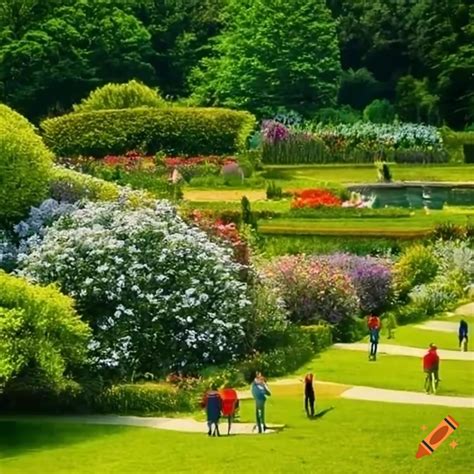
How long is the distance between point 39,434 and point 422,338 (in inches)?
347

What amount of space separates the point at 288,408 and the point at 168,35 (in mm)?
55898

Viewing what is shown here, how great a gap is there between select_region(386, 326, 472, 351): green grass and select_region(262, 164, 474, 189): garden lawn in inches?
828

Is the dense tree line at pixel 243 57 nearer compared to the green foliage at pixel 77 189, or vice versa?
the green foliage at pixel 77 189

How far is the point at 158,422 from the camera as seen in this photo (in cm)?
1842

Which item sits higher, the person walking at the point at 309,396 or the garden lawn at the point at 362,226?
the garden lawn at the point at 362,226

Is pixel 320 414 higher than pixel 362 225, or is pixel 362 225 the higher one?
pixel 362 225

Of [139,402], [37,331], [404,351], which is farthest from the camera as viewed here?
[404,351]

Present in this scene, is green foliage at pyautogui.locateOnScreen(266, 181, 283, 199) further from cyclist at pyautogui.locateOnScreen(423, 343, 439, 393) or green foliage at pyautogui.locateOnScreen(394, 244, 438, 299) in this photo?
cyclist at pyautogui.locateOnScreen(423, 343, 439, 393)

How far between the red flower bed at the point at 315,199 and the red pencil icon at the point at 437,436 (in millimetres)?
19339

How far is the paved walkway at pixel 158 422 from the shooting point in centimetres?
1734

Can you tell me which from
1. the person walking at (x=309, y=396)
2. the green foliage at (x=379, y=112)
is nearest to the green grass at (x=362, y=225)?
the person walking at (x=309, y=396)

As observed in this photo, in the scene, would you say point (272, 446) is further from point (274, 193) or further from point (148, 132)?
point (148, 132)

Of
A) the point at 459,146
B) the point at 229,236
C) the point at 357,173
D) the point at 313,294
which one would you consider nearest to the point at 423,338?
the point at 313,294

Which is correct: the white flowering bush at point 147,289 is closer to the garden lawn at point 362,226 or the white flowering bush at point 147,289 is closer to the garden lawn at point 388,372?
the garden lawn at point 388,372
